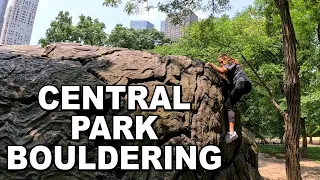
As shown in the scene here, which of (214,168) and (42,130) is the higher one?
(42,130)

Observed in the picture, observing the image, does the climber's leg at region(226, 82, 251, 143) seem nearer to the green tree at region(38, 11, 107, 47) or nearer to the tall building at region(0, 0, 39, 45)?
the green tree at region(38, 11, 107, 47)

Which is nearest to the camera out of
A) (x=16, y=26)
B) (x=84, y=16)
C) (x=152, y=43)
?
(x=84, y=16)

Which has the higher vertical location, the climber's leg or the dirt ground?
the climber's leg

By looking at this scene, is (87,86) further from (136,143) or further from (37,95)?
(136,143)

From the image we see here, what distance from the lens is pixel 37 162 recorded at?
392cm

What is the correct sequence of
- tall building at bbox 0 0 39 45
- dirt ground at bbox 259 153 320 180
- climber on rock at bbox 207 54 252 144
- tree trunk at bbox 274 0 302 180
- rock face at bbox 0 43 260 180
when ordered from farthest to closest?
1. tall building at bbox 0 0 39 45
2. dirt ground at bbox 259 153 320 180
3. tree trunk at bbox 274 0 302 180
4. climber on rock at bbox 207 54 252 144
5. rock face at bbox 0 43 260 180

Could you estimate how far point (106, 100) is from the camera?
451cm

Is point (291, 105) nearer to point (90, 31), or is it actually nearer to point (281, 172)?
point (281, 172)

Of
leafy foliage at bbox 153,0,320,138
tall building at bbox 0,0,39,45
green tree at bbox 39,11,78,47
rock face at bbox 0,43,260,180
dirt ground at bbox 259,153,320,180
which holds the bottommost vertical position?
dirt ground at bbox 259,153,320,180

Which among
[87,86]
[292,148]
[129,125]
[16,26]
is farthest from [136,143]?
[16,26]

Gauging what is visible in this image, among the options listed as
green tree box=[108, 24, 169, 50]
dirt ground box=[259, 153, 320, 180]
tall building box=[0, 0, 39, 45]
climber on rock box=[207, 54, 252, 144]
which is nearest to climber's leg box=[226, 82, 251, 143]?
climber on rock box=[207, 54, 252, 144]

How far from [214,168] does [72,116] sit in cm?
206

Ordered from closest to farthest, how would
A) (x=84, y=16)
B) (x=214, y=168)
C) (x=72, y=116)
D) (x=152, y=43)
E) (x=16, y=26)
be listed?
(x=72, y=116) → (x=214, y=168) → (x=84, y=16) → (x=152, y=43) → (x=16, y=26)

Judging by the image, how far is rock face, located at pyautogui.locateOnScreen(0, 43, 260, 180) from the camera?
4.06m
